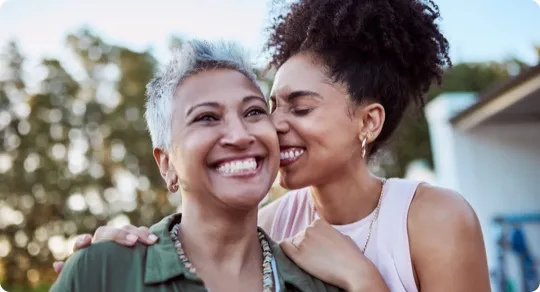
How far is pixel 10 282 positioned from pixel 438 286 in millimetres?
15396

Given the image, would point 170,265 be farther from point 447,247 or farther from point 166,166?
point 447,247

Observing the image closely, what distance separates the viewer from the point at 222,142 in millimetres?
2172

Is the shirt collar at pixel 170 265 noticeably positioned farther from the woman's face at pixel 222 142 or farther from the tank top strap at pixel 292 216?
the tank top strap at pixel 292 216

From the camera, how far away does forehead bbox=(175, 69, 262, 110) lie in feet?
7.36

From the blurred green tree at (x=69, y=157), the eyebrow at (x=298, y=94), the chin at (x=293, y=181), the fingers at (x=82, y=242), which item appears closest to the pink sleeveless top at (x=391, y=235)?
the chin at (x=293, y=181)

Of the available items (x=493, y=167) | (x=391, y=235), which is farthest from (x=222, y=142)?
(x=493, y=167)

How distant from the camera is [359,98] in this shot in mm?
2949

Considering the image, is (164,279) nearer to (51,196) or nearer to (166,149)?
(166,149)

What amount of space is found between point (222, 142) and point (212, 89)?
0.20m

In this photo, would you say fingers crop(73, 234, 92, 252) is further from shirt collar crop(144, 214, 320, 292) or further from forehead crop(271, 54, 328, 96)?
forehead crop(271, 54, 328, 96)

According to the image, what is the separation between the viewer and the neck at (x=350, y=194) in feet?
9.87

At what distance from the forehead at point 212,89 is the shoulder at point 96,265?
504 mm

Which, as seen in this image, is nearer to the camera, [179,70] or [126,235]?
[126,235]

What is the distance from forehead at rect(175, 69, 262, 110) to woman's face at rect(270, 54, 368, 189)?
0.53 meters
